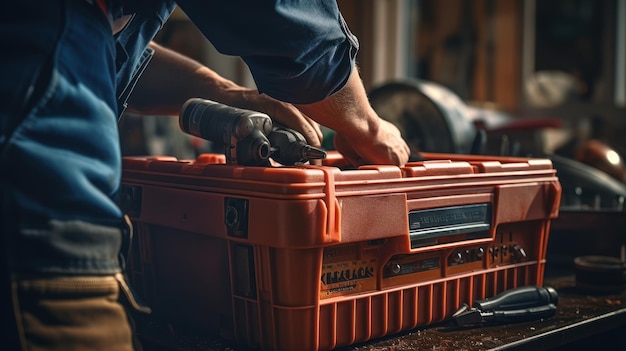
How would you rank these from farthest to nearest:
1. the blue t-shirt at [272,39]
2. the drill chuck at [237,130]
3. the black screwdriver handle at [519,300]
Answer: the black screwdriver handle at [519,300] → the drill chuck at [237,130] → the blue t-shirt at [272,39]

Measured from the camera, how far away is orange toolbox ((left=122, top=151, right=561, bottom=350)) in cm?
80

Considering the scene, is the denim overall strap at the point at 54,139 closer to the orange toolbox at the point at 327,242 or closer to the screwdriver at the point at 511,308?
the orange toolbox at the point at 327,242

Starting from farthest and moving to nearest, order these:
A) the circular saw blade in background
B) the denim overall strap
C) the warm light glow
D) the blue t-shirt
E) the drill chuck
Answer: the warm light glow → the circular saw blade in background → the drill chuck → the blue t-shirt → the denim overall strap

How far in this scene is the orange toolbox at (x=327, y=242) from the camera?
80 centimetres

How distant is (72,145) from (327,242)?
314mm

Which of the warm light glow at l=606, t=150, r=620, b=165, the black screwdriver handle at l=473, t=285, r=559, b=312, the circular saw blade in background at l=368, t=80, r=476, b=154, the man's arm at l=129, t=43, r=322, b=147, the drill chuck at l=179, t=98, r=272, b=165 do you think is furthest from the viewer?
the warm light glow at l=606, t=150, r=620, b=165

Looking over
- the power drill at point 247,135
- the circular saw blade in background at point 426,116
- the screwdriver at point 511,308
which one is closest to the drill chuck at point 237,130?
the power drill at point 247,135

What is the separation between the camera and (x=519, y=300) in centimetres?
102

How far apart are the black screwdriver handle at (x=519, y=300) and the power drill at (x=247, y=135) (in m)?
0.34

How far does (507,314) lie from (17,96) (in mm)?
727

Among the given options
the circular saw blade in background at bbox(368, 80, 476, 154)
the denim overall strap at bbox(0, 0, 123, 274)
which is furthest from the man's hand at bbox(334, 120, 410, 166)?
the circular saw blade in background at bbox(368, 80, 476, 154)

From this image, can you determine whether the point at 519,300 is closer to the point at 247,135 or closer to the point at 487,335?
the point at 487,335

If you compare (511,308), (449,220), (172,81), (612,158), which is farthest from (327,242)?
(612,158)

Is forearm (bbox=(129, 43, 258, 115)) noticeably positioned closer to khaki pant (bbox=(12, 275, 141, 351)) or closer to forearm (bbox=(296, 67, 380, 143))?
forearm (bbox=(296, 67, 380, 143))
